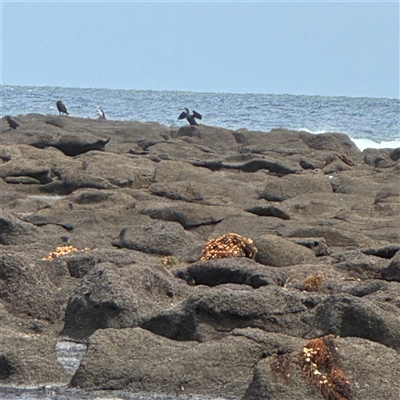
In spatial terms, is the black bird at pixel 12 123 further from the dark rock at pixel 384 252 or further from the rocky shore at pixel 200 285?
the dark rock at pixel 384 252

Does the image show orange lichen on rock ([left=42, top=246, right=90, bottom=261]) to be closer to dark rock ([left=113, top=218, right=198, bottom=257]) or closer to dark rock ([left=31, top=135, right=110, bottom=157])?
dark rock ([left=113, top=218, right=198, bottom=257])

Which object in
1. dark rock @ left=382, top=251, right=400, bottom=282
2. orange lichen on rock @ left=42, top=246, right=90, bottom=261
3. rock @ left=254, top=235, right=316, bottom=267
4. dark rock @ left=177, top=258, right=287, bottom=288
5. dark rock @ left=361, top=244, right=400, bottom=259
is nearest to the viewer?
dark rock @ left=177, top=258, right=287, bottom=288

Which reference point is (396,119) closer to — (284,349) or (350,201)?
(350,201)

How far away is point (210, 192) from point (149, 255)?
15.4 feet

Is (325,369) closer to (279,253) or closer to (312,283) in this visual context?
(312,283)

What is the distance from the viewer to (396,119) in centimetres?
5916

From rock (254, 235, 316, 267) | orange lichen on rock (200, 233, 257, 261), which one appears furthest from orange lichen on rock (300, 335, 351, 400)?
rock (254, 235, 316, 267)

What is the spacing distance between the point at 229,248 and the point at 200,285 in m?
1.64

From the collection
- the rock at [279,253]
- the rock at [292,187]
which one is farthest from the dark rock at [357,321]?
the rock at [292,187]

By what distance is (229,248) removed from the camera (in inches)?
412

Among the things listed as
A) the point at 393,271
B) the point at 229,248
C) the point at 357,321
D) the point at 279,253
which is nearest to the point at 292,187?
the point at 279,253

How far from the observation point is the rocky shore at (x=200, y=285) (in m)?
6.49

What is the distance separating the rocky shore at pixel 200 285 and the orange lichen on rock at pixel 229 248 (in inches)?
0.7

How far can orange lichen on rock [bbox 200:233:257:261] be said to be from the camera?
406 inches
